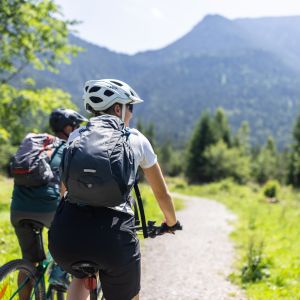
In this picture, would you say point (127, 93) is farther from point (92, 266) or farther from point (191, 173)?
point (191, 173)

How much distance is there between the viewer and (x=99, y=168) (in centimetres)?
245

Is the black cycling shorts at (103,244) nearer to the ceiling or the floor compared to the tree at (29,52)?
nearer to the floor

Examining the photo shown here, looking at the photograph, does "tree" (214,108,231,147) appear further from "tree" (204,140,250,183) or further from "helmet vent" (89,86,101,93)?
"helmet vent" (89,86,101,93)

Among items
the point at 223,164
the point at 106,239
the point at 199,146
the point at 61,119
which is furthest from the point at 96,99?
the point at 199,146

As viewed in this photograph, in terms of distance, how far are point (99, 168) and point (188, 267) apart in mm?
5726

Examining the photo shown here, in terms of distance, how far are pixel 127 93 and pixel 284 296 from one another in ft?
14.6

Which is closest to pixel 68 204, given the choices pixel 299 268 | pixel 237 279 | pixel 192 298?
pixel 192 298

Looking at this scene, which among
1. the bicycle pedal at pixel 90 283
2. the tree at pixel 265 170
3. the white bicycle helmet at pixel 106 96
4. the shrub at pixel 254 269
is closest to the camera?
the bicycle pedal at pixel 90 283

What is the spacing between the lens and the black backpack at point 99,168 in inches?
96.6

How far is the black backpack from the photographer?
2.45m

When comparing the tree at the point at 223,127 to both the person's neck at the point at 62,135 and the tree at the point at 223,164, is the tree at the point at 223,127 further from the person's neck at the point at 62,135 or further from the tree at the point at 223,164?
the person's neck at the point at 62,135

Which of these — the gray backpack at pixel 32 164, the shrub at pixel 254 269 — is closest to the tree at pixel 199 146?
the shrub at pixel 254 269

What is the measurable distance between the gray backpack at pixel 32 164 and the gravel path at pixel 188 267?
2.80m

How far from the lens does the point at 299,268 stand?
717 cm
